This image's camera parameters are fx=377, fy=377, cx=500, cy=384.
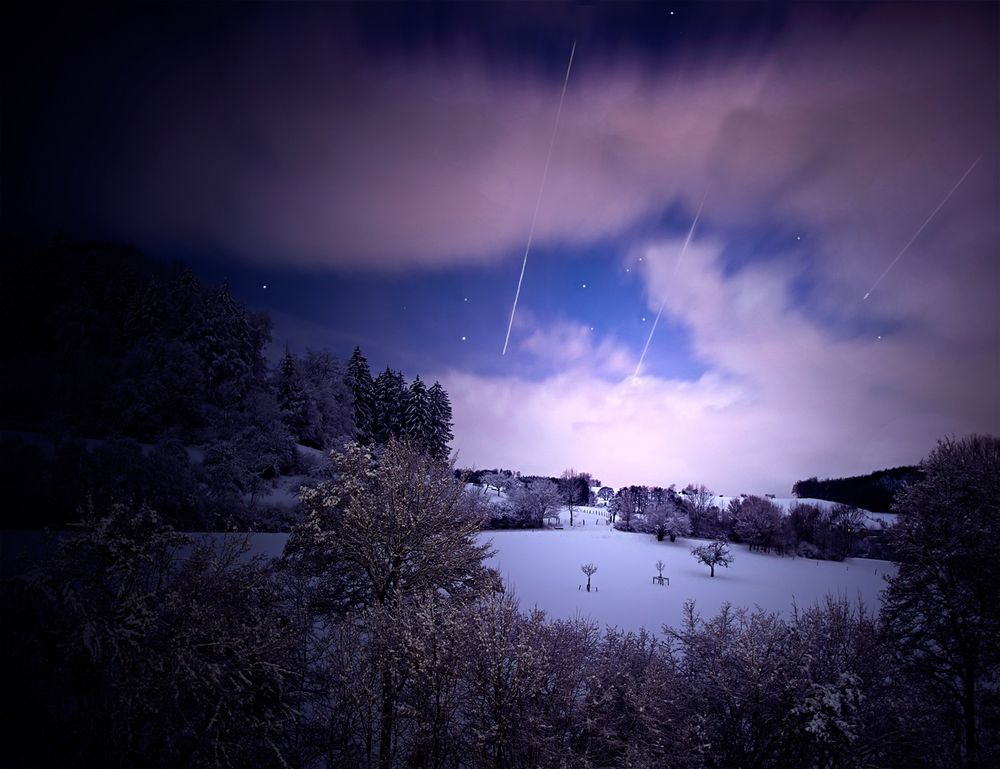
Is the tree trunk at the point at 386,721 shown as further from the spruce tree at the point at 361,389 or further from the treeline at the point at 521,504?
the treeline at the point at 521,504

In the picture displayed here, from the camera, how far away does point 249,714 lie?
32.1 ft

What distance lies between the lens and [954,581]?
12898 millimetres

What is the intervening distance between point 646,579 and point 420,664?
40715 mm

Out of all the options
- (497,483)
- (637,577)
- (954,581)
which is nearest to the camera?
(954,581)

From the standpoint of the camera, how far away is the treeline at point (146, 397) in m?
24.8

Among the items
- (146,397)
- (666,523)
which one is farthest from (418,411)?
(666,523)

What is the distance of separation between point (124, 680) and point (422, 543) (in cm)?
821

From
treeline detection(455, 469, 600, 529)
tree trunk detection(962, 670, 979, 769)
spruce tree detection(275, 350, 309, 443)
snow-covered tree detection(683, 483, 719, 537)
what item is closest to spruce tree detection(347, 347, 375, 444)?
spruce tree detection(275, 350, 309, 443)

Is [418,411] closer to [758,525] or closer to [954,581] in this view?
[954,581]

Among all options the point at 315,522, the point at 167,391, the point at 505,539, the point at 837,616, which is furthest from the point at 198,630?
the point at 505,539

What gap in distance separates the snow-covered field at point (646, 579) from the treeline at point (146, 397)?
53.9ft

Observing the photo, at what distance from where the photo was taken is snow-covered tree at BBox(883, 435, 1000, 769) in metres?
12.1

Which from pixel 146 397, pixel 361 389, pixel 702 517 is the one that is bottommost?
pixel 702 517

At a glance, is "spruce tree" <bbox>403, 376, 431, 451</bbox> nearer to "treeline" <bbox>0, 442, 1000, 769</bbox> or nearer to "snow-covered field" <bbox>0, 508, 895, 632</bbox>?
"snow-covered field" <bbox>0, 508, 895, 632</bbox>
